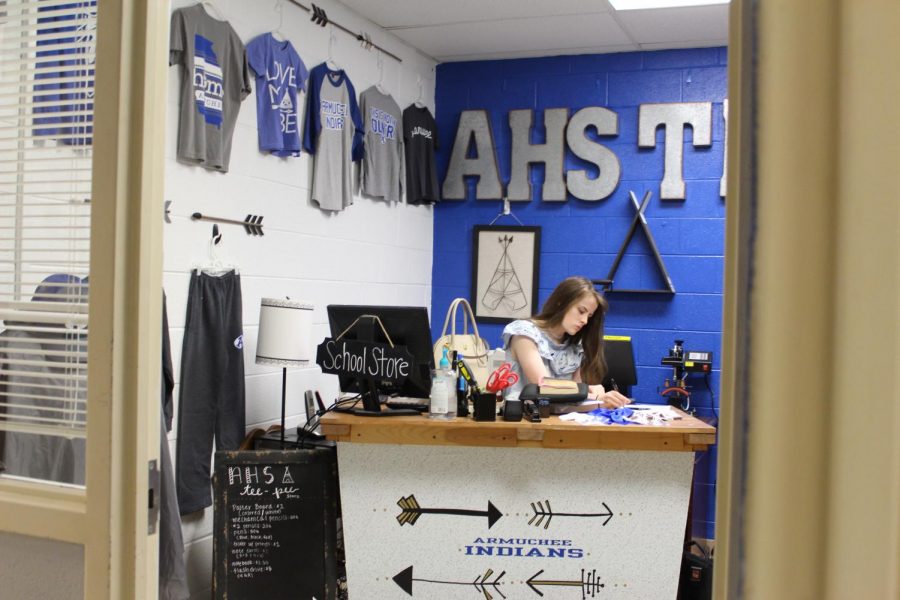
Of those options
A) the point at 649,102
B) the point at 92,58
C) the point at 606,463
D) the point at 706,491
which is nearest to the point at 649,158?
the point at 649,102

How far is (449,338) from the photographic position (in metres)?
3.77

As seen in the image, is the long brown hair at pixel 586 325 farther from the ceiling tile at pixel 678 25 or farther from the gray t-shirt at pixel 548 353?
the ceiling tile at pixel 678 25

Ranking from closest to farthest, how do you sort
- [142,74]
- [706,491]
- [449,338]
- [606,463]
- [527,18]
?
[142,74] < [606,463] < [449,338] < [527,18] < [706,491]

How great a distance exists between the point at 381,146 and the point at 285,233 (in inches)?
44.0

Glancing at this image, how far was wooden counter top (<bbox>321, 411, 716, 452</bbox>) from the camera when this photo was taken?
9.29 feet

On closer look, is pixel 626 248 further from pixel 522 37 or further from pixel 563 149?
pixel 522 37

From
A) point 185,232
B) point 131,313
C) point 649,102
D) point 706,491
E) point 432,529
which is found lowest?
point 706,491

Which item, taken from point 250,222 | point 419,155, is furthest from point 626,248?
point 250,222

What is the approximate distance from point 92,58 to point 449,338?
264 cm

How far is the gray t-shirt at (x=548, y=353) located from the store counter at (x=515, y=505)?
858 millimetres

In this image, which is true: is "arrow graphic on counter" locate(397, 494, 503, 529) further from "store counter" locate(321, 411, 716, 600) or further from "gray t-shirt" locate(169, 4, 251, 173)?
"gray t-shirt" locate(169, 4, 251, 173)

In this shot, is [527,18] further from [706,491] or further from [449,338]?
[706,491]

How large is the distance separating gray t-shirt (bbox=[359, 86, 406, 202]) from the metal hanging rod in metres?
0.27

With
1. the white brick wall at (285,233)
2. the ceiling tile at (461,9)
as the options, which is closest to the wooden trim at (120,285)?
the white brick wall at (285,233)
